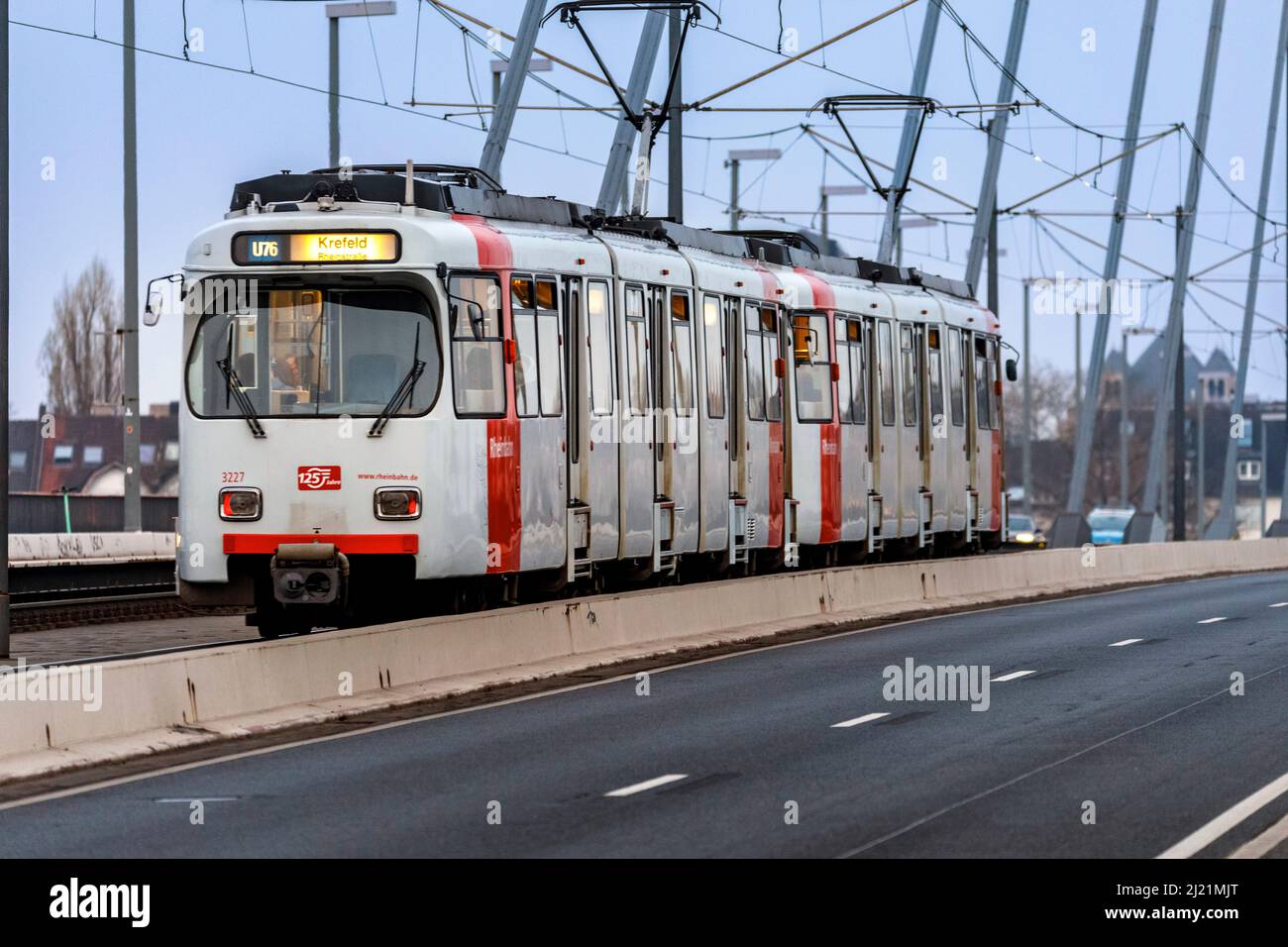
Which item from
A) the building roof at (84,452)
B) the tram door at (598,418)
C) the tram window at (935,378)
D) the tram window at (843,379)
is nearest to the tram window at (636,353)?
the tram door at (598,418)

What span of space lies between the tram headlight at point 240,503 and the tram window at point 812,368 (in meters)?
11.5

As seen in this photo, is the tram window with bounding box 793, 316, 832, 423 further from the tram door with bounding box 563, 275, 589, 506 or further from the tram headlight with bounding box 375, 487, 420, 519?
the tram headlight with bounding box 375, 487, 420, 519

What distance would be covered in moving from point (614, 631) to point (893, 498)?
11630 millimetres

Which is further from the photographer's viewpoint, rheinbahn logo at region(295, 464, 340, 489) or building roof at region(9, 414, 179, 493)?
building roof at region(9, 414, 179, 493)

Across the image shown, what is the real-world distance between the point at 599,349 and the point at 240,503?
14.1 feet

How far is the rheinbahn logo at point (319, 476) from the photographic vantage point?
20219 mm

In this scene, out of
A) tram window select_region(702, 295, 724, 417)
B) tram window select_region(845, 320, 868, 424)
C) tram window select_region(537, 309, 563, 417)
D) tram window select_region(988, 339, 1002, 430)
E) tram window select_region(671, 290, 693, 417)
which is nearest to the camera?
tram window select_region(537, 309, 563, 417)

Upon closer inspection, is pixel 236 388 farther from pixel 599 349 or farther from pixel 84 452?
pixel 84 452

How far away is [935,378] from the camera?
117ft

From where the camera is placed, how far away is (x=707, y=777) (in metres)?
14.2

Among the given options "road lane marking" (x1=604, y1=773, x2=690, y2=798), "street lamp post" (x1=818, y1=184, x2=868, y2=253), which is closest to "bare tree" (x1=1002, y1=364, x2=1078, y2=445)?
"street lamp post" (x1=818, y1=184, x2=868, y2=253)

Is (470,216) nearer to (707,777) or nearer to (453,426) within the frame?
(453,426)

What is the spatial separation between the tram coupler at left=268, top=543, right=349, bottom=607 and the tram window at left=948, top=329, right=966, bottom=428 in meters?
17.7

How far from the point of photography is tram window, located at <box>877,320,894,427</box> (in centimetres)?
3331
